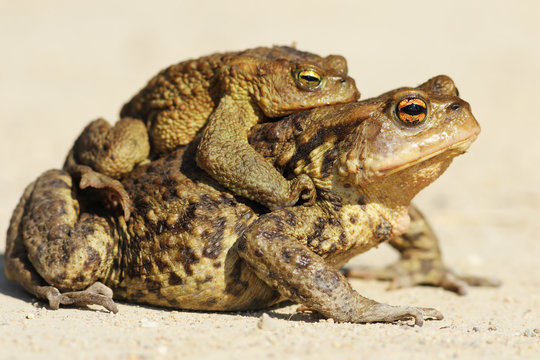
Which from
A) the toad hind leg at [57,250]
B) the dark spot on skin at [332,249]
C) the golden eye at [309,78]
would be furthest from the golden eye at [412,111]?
the toad hind leg at [57,250]

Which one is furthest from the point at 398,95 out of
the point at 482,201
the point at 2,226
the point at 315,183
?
the point at 482,201

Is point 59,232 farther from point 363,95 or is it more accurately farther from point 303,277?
point 363,95

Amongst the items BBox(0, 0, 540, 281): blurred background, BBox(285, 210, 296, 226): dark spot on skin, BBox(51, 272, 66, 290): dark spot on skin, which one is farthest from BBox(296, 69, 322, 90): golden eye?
BBox(0, 0, 540, 281): blurred background

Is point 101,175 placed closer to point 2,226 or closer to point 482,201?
point 2,226

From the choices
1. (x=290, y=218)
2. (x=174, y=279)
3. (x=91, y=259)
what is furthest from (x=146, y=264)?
(x=290, y=218)

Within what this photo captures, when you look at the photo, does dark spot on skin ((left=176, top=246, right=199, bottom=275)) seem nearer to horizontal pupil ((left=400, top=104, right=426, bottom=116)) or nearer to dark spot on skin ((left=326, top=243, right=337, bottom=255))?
dark spot on skin ((left=326, top=243, right=337, bottom=255))

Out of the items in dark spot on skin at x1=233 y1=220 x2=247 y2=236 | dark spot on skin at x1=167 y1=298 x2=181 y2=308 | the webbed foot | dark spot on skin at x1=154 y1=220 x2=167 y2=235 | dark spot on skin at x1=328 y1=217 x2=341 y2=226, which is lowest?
the webbed foot
